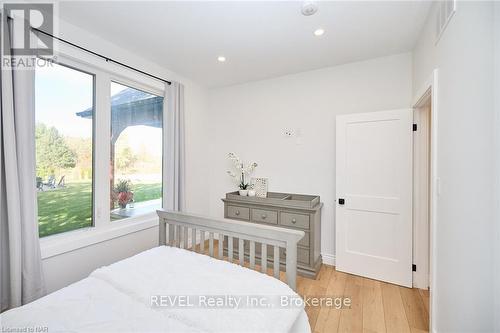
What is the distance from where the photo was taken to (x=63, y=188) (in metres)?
2.14

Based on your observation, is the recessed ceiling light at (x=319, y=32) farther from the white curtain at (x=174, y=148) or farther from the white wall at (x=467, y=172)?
the white curtain at (x=174, y=148)

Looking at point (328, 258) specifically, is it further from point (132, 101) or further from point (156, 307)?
point (132, 101)

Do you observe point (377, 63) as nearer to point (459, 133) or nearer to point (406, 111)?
point (406, 111)

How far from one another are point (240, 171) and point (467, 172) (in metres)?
2.73

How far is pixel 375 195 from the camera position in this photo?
254cm

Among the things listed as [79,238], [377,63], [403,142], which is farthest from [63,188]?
[377,63]

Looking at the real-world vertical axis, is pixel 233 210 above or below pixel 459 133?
below

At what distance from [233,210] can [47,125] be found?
2188 millimetres

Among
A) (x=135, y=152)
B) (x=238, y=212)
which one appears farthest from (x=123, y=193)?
(x=238, y=212)

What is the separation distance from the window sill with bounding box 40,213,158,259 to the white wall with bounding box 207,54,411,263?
4.47ft

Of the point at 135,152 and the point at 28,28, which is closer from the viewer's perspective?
the point at 28,28

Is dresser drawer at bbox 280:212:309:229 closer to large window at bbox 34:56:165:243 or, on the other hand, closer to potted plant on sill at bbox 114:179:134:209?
large window at bbox 34:56:165:243

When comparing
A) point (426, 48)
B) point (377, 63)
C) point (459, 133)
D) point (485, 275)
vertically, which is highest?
point (377, 63)

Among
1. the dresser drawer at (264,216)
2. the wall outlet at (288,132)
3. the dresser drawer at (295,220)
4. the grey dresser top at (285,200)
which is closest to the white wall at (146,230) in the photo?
the grey dresser top at (285,200)
